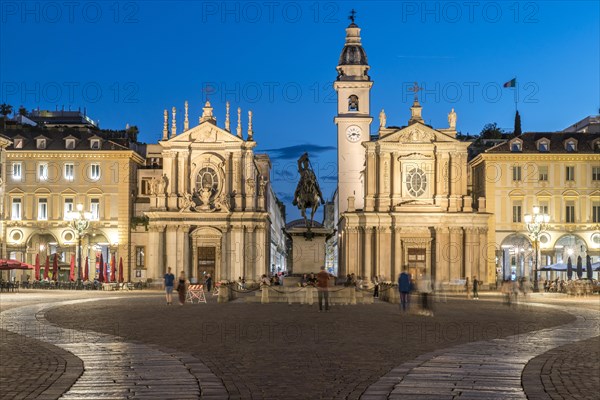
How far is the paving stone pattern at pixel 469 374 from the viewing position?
14.1 metres

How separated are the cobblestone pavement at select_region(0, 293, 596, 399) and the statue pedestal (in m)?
9.50

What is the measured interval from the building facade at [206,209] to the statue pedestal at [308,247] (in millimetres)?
41158

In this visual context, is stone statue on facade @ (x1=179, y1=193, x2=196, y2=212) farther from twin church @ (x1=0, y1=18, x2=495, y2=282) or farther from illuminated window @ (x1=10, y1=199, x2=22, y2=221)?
illuminated window @ (x1=10, y1=199, x2=22, y2=221)

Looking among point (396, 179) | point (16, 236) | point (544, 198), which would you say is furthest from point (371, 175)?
point (16, 236)

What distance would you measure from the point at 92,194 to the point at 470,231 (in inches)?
1436

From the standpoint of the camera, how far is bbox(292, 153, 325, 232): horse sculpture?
160ft

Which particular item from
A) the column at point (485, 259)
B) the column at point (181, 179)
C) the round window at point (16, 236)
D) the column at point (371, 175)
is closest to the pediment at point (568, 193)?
the column at point (485, 259)

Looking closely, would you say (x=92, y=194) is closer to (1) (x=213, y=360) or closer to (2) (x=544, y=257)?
(2) (x=544, y=257)

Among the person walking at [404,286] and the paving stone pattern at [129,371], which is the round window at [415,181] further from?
the paving stone pattern at [129,371]

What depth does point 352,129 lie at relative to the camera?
100938 mm

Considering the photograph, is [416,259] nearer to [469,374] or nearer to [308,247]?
[308,247]

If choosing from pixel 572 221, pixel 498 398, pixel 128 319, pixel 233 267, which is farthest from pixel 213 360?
pixel 572 221

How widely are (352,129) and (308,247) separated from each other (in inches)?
2068

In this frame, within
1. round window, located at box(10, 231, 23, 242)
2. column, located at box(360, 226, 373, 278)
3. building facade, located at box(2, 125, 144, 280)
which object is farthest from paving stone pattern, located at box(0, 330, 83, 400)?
round window, located at box(10, 231, 23, 242)
